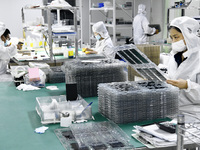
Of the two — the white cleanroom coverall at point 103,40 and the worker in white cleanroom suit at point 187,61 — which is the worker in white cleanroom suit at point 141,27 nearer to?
the white cleanroom coverall at point 103,40

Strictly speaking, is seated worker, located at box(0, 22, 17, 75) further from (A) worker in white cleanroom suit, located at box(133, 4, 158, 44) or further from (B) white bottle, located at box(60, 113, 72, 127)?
(A) worker in white cleanroom suit, located at box(133, 4, 158, 44)

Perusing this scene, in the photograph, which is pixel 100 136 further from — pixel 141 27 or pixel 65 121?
pixel 141 27

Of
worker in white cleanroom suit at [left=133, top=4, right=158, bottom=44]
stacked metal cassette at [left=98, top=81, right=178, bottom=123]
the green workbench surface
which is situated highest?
worker in white cleanroom suit at [left=133, top=4, right=158, bottom=44]

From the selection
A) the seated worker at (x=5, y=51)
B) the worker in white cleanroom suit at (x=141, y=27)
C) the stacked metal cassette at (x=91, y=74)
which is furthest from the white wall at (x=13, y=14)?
the stacked metal cassette at (x=91, y=74)

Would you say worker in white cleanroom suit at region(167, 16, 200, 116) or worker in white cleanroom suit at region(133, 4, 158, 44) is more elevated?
worker in white cleanroom suit at region(133, 4, 158, 44)

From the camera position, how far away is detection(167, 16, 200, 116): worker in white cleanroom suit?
216 cm

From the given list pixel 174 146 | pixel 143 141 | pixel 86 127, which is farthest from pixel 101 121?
pixel 174 146

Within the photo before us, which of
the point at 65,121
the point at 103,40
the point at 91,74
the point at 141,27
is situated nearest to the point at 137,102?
the point at 65,121

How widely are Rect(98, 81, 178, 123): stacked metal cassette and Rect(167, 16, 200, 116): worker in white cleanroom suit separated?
309mm

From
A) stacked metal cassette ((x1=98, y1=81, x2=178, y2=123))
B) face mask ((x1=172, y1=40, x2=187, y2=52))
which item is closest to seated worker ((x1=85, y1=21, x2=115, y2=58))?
face mask ((x1=172, y1=40, x2=187, y2=52))

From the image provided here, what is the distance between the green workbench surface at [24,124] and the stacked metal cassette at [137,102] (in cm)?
7

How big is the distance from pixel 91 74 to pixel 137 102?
0.68 metres

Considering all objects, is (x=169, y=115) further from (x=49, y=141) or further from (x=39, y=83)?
(x=39, y=83)

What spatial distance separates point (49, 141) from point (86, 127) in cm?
24
